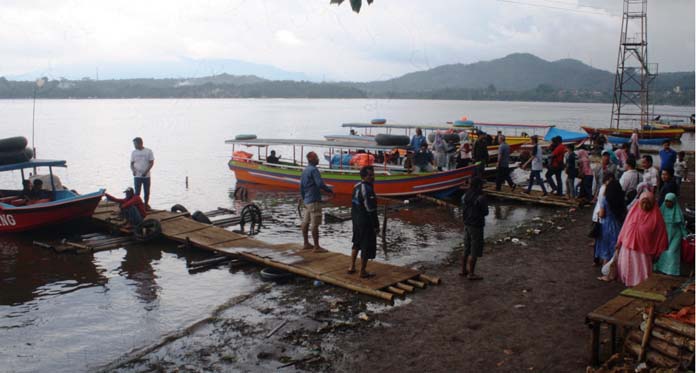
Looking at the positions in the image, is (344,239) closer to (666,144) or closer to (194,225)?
(194,225)

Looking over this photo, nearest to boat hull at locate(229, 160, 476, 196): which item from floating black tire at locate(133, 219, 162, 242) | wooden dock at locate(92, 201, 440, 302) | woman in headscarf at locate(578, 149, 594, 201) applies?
woman in headscarf at locate(578, 149, 594, 201)

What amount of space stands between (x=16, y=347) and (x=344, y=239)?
8212 mm

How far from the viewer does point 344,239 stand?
48.8 ft

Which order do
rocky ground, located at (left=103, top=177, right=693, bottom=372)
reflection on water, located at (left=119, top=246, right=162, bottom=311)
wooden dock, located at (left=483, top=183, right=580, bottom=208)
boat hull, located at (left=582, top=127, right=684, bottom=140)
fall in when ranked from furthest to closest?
1. boat hull, located at (left=582, top=127, right=684, bottom=140)
2. wooden dock, located at (left=483, top=183, right=580, bottom=208)
3. reflection on water, located at (left=119, top=246, right=162, bottom=311)
4. rocky ground, located at (left=103, top=177, right=693, bottom=372)

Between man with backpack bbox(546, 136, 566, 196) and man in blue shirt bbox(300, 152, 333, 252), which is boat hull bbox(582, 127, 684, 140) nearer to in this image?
man with backpack bbox(546, 136, 566, 196)

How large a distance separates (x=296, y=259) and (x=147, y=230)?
5.00 m

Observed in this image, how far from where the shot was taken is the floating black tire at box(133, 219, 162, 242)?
535 inches

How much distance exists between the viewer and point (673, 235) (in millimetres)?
8359

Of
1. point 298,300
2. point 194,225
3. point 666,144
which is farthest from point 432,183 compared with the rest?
point 298,300

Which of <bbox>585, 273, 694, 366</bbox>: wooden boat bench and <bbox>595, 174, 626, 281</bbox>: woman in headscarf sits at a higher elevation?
<bbox>595, 174, 626, 281</bbox>: woman in headscarf

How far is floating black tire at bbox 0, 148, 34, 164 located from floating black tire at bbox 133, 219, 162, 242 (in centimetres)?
405

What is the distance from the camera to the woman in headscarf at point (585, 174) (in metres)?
16.1

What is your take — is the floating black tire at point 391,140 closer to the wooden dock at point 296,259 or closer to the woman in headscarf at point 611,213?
the wooden dock at point 296,259

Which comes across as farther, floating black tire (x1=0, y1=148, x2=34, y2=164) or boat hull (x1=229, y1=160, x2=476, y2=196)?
boat hull (x1=229, y1=160, x2=476, y2=196)
